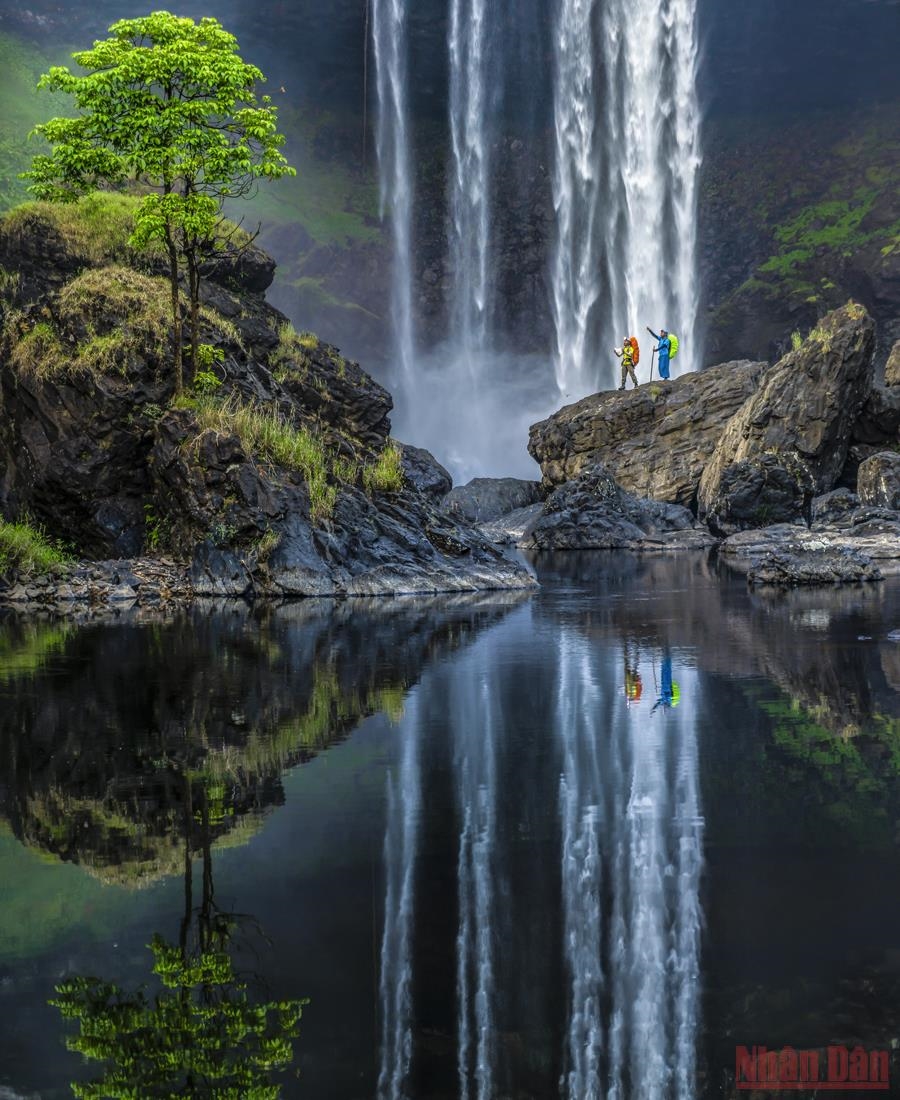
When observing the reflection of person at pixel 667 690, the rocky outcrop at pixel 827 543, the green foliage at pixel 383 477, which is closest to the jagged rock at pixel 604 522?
the rocky outcrop at pixel 827 543

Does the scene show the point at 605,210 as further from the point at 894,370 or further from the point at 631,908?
the point at 631,908

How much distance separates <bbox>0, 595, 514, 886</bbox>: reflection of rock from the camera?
5273mm

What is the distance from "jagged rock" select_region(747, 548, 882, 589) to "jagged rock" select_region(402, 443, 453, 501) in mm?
18300

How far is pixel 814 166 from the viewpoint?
207 feet

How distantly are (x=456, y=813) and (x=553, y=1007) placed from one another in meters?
1.93

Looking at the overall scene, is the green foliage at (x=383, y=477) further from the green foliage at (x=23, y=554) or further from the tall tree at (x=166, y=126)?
the green foliage at (x=23, y=554)

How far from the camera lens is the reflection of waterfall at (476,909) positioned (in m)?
3.19

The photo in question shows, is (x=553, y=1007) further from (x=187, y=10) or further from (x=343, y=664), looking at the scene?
(x=187, y=10)

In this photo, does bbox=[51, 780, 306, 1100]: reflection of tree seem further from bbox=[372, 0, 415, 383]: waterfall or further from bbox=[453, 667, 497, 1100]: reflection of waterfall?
bbox=[372, 0, 415, 383]: waterfall

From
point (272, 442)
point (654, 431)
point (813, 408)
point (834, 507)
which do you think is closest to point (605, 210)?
point (654, 431)

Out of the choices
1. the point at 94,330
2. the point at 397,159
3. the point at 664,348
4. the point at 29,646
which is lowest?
the point at 29,646

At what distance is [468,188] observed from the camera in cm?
5900

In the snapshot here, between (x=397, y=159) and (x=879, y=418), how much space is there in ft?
117

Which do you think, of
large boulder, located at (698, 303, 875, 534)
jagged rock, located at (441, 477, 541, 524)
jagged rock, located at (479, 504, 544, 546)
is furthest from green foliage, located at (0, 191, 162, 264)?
jagged rock, located at (441, 477, 541, 524)
